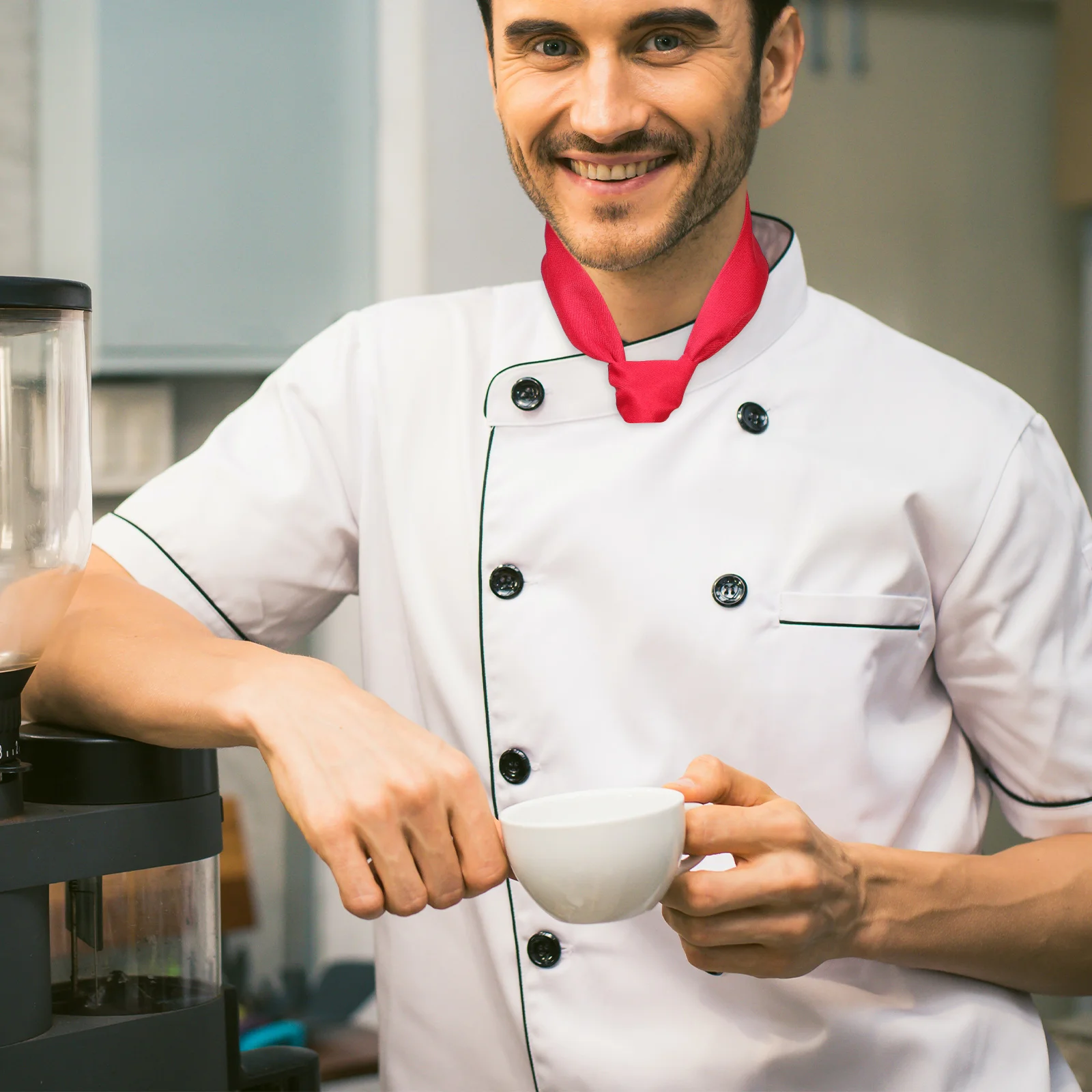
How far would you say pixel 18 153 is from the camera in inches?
83.7

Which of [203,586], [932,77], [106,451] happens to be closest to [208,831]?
[203,586]

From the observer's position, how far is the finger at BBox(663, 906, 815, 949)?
28.1 inches

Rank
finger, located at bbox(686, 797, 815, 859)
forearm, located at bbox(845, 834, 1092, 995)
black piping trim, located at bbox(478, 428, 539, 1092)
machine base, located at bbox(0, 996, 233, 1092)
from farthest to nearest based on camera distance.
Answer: black piping trim, located at bbox(478, 428, 539, 1092) < forearm, located at bbox(845, 834, 1092, 995) < finger, located at bbox(686, 797, 815, 859) < machine base, located at bbox(0, 996, 233, 1092)

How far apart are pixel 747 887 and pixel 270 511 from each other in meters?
0.47

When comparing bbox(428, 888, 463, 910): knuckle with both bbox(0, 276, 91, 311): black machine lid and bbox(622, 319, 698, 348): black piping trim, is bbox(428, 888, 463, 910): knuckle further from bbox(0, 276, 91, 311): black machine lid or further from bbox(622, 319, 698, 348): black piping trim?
bbox(622, 319, 698, 348): black piping trim

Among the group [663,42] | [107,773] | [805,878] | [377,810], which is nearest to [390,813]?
[377,810]

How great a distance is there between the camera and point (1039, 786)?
908 mm

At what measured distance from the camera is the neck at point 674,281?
0.96 meters

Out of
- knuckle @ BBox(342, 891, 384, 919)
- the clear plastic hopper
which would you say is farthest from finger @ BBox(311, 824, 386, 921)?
the clear plastic hopper

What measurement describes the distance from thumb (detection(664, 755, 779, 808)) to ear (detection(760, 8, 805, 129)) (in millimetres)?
506

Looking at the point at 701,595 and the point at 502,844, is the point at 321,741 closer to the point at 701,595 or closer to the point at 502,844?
the point at 502,844

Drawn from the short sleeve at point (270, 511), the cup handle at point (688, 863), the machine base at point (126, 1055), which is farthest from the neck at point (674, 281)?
the machine base at point (126, 1055)

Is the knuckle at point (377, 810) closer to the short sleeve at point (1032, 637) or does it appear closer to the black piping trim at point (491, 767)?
the black piping trim at point (491, 767)

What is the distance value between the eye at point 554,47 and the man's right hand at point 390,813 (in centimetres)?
48
